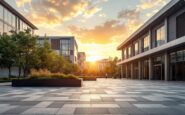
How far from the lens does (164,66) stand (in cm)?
3975

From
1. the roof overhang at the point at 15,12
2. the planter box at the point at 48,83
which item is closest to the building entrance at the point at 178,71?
the planter box at the point at 48,83

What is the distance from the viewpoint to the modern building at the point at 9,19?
47772 millimetres

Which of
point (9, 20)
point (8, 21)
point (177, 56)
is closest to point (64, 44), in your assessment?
point (9, 20)

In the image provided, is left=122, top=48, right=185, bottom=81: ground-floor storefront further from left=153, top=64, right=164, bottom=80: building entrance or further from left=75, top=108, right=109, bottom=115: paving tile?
left=75, top=108, right=109, bottom=115: paving tile

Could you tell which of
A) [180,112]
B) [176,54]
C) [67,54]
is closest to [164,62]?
[176,54]

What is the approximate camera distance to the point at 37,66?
42188 mm

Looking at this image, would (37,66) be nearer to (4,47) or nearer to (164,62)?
(4,47)

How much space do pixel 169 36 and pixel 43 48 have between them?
70.1ft

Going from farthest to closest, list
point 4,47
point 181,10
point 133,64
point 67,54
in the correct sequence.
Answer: point 67,54
point 133,64
point 4,47
point 181,10

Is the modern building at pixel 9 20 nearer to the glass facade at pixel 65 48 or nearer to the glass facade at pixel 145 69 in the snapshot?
the glass facade at pixel 145 69

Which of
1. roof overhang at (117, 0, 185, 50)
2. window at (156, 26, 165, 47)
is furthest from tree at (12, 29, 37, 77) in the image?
window at (156, 26, 165, 47)

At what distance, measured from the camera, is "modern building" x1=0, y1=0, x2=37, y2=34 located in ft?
157

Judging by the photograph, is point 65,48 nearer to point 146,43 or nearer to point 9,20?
point 9,20

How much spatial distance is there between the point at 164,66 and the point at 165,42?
4.95 metres
